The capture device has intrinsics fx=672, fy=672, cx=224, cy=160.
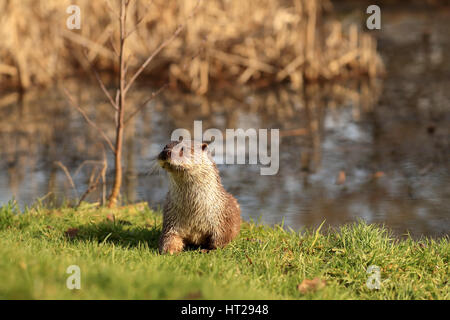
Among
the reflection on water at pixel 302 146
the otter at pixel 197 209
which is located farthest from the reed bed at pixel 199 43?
the otter at pixel 197 209

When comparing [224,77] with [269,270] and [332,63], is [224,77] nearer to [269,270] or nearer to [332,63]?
[332,63]

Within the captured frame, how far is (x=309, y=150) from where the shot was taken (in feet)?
33.0

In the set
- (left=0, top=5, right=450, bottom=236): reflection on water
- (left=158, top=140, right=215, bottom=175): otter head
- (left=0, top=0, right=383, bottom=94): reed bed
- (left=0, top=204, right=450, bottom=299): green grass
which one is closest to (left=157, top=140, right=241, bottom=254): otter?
(left=158, top=140, right=215, bottom=175): otter head

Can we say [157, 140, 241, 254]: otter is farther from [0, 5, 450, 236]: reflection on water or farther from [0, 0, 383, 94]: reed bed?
[0, 0, 383, 94]: reed bed

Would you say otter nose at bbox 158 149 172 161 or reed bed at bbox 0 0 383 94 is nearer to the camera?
otter nose at bbox 158 149 172 161

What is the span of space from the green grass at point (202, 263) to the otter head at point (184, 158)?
699 mm

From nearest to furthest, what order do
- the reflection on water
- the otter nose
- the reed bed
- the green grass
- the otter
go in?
the green grass
the otter nose
the otter
the reflection on water
the reed bed

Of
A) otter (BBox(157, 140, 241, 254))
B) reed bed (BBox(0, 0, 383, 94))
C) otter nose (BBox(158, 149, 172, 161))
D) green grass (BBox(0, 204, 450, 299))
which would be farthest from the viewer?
reed bed (BBox(0, 0, 383, 94))

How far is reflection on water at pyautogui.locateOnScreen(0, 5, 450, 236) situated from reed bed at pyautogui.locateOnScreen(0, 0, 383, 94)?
23.5 inches

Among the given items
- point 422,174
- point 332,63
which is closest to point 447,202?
point 422,174

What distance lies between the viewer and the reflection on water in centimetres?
774

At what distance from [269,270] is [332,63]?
10.4 m

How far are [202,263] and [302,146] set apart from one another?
18.0 ft
